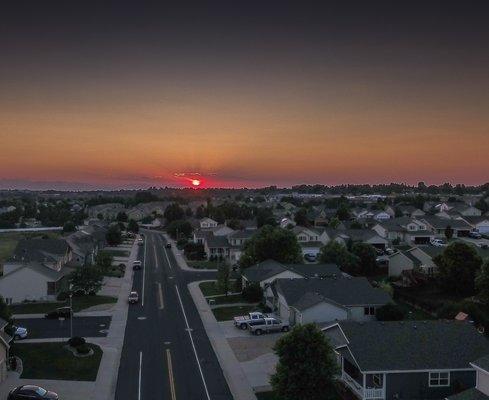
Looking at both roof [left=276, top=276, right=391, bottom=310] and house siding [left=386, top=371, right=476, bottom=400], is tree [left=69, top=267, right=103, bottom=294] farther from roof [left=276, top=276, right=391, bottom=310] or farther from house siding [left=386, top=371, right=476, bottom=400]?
house siding [left=386, top=371, right=476, bottom=400]

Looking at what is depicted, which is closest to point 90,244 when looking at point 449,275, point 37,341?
point 37,341

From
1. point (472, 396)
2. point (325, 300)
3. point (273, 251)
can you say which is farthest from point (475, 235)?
point (472, 396)

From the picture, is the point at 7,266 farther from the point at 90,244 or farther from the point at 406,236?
the point at 406,236

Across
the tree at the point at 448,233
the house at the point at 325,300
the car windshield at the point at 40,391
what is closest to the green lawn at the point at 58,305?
the house at the point at 325,300

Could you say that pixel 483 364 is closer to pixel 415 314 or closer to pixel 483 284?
pixel 483 284

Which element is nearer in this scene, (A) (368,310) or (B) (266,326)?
(B) (266,326)

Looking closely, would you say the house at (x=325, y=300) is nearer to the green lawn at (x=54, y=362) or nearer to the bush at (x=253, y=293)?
the bush at (x=253, y=293)
